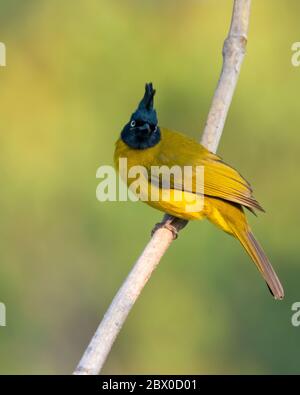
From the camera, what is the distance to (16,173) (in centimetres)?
588

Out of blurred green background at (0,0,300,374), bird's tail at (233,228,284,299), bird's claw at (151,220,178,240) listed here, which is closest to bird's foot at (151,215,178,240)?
bird's claw at (151,220,178,240)

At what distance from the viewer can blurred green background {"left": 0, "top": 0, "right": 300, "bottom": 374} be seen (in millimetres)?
5309

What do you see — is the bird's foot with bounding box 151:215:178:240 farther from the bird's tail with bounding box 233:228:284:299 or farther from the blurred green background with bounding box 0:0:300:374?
the blurred green background with bounding box 0:0:300:374

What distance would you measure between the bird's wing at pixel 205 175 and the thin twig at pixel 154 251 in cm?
12

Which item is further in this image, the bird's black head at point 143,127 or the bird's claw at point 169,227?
the bird's black head at point 143,127

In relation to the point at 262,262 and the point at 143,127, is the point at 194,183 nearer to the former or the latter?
the point at 143,127

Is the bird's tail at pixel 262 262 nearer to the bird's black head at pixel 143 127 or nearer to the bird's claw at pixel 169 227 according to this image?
the bird's claw at pixel 169 227

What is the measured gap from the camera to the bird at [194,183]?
171 inches

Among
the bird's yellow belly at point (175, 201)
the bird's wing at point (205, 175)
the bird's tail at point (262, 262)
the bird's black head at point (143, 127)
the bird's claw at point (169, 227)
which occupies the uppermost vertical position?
the bird's black head at point (143, 127)

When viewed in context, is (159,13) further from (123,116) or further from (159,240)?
(159,240)

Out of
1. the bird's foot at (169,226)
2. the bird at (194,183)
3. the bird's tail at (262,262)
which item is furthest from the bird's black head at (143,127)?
the bird's tail at (262,262)

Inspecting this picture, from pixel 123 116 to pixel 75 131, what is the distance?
0.34 m

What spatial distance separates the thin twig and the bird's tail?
1.06ft

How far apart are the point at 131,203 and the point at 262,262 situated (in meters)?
1.56
